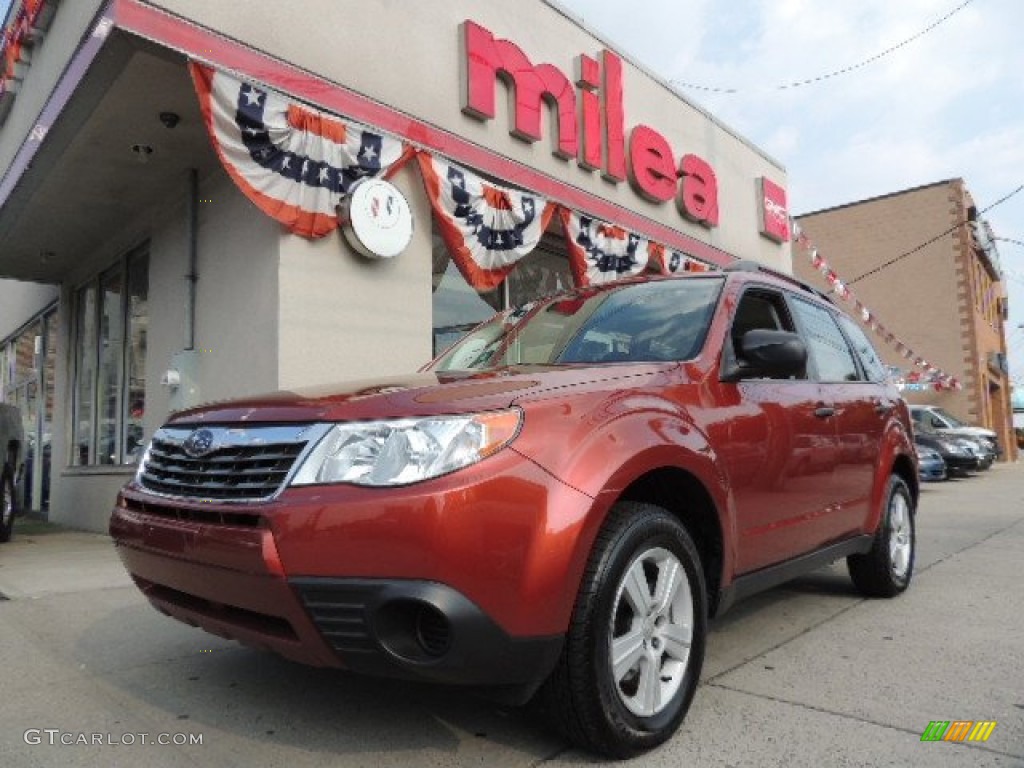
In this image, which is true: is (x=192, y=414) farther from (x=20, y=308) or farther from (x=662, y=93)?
(x=20, y=308)

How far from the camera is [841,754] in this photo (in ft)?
8.14

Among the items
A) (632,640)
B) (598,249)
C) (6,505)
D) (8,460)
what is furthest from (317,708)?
(598,249)

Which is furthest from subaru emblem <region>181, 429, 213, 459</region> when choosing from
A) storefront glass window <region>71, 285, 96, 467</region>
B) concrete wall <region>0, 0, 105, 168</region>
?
storefront glass window <region>71, 285, 96, 467</region>

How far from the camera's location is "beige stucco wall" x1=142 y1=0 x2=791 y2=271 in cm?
675

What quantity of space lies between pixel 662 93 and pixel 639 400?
1068cm

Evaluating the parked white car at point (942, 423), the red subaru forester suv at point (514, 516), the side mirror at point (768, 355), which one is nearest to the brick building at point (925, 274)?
the parked white car at point (942, 423)

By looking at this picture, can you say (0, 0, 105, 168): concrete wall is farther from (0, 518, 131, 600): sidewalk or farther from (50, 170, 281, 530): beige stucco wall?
(0, 518, 131, 600): sidewalk

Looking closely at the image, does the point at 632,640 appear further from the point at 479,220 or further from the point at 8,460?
the point at 8,460

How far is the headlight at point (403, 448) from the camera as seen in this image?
2.20 meters

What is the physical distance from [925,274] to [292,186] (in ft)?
88.5

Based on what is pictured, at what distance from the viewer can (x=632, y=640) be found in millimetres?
2523

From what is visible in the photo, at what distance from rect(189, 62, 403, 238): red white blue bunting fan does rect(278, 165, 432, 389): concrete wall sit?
31 cm

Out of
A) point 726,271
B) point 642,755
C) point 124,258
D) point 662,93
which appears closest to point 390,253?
point 726,271

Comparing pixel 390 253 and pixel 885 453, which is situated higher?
pixel 390 253
